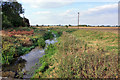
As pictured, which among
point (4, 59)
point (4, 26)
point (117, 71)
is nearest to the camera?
point (117, 71)

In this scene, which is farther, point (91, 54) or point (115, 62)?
point (91, 54)

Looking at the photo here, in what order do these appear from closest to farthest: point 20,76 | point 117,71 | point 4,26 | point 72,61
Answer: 1. point 117,71
2. point 72,61
3. point 20,76
4. point 4,26

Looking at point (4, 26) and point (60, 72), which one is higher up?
point (4, 26)

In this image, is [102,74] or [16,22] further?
[16,22]

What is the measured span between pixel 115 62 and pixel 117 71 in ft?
1.49

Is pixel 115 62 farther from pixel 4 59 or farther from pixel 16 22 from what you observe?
pixel 16 22

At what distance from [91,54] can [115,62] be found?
3.58 ft

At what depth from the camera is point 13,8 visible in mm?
35719

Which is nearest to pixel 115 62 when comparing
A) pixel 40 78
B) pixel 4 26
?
pixel 40 78

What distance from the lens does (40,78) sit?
547cm

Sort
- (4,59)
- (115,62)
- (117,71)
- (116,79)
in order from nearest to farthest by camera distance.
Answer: (116,79) < (117,71) < (115,62) < (4,59)

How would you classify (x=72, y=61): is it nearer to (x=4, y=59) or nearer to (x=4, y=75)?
(x=4, y=75)

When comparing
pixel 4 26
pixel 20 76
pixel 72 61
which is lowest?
pixel 20 76

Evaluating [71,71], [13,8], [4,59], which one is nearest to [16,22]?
[13,8]
